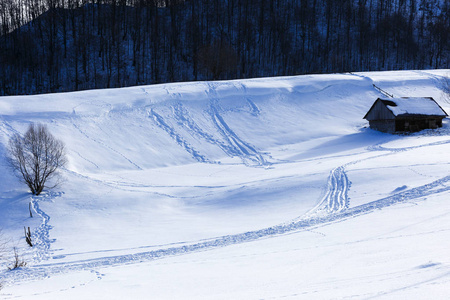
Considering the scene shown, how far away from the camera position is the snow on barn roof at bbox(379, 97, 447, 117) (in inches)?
1431

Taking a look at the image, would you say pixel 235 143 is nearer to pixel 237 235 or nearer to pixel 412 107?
pixel 412 107

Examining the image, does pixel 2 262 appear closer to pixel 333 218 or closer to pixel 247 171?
pixel 333 218

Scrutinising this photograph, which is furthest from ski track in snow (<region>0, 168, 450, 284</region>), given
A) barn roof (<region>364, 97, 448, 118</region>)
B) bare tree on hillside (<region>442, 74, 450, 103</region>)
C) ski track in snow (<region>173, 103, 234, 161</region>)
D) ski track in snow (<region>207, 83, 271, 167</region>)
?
bare tree on hillside (<region>442, 74, 450, 103</region>)

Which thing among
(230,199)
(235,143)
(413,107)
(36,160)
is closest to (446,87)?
(413,107)

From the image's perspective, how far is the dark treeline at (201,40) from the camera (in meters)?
63.3

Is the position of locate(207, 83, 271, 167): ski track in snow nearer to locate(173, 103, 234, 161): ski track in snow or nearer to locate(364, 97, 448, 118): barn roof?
locate(173, 103, 234, 161): ski track in snow

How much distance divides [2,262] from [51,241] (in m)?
2.86

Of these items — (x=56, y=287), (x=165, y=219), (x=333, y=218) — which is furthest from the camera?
(x=165, y=219)

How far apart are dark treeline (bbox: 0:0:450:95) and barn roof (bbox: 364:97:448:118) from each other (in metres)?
25.9

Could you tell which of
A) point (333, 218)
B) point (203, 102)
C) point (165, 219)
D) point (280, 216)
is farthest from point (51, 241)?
point (203, 102)

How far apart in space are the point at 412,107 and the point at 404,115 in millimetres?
1908

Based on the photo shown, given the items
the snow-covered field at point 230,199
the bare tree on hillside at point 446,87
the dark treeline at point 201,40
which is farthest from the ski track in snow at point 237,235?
the dark treeline at point 201,40

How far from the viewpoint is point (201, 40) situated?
73000 millimetres

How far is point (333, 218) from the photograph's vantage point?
55.7ft
